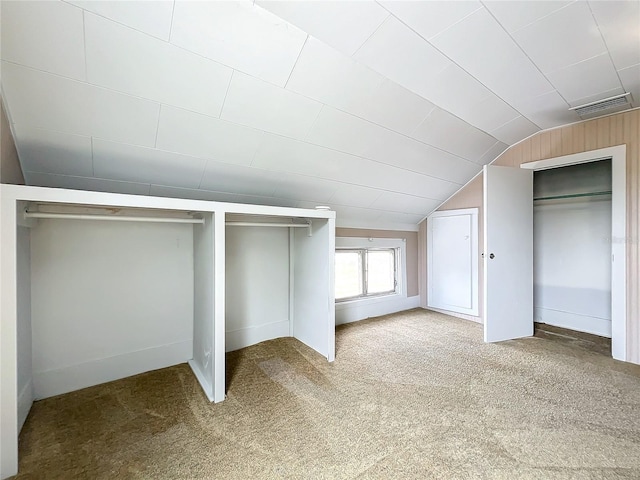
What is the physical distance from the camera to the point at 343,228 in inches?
132

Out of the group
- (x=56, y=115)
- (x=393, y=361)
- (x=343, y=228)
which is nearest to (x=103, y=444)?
(x=56, y=115)

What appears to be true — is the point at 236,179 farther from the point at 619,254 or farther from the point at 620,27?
the point at 619,254

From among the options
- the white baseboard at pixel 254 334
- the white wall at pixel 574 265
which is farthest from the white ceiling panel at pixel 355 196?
the white wall at pixel 574 265

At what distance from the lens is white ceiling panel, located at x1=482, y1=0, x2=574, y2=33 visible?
4.46ft

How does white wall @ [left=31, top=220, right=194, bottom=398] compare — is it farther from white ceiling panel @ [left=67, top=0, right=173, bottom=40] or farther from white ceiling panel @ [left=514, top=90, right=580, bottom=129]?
white ceiling panel @ [left=514, top=90, right=580, bottom=129]

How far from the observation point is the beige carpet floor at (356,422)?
4.17ft

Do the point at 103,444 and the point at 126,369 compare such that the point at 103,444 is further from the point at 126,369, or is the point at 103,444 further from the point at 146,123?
the point at 146,123

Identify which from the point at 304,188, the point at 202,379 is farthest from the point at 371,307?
the point at 202,379

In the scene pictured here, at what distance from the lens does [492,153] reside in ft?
10.4

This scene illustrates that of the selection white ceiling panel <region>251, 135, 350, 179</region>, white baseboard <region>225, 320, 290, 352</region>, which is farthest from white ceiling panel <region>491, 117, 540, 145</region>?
white baseboard <region>225, 320, 290, 352</region>

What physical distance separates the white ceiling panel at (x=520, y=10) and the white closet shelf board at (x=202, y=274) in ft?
5.06

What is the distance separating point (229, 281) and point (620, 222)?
356 cm

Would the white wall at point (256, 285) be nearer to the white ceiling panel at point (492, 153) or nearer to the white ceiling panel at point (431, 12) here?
the white ceiling panel at point (431, 12)

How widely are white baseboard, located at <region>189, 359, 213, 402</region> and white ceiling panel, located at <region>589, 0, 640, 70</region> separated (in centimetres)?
306
